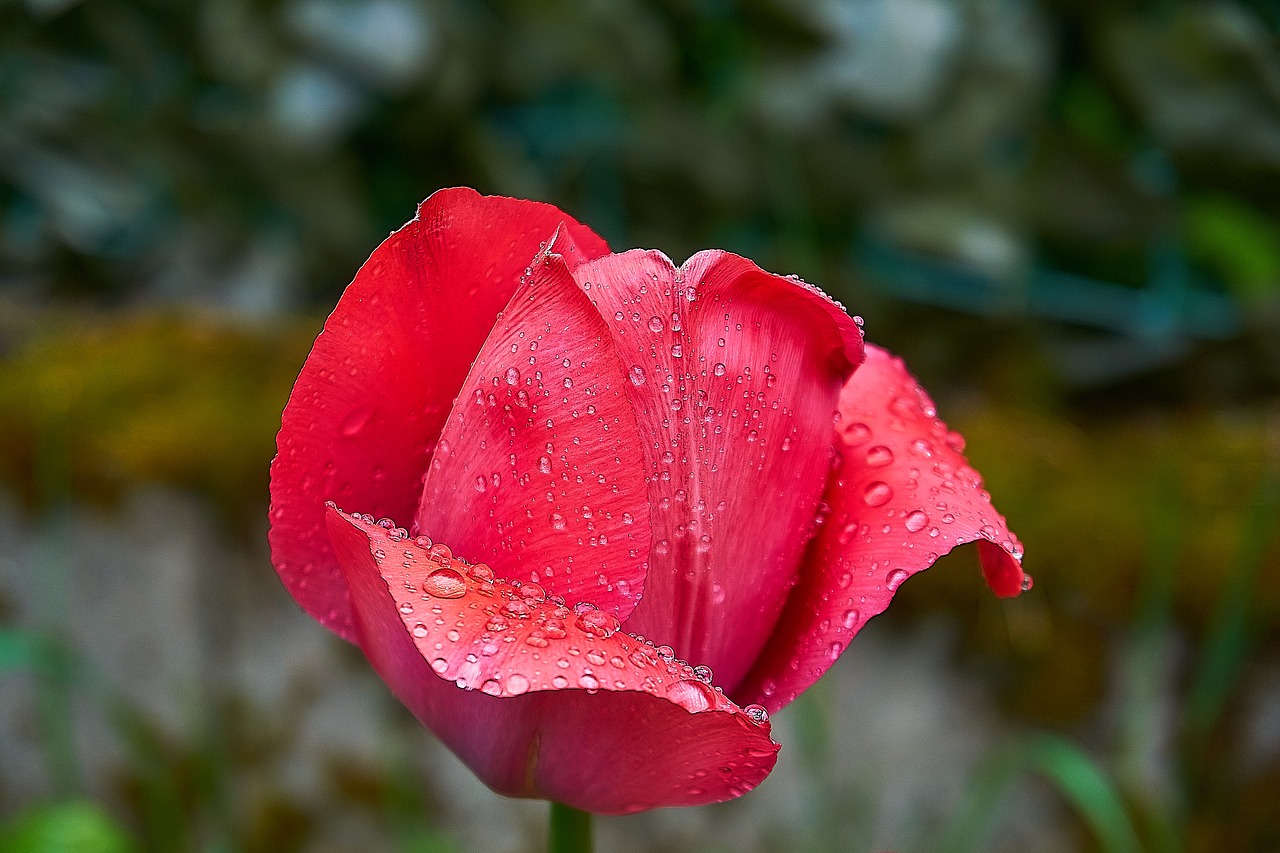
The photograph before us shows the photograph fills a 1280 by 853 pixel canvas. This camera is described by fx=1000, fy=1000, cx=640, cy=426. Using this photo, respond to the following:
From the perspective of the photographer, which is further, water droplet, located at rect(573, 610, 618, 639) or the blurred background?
the blurred background

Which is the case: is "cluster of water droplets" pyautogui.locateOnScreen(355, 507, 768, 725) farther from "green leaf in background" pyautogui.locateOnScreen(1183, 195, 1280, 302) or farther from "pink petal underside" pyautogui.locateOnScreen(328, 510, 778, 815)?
"green leaf in background" pyautogui.locateOnScreen(1183, 195, 1280, 302)

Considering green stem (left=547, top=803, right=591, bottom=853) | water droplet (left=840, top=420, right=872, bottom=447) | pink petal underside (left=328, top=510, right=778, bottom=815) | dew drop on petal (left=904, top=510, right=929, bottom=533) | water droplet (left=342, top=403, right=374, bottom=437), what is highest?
water droplet (left=342, top=403, right=374, bottom=437)

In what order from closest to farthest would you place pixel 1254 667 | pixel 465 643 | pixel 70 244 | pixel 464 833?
pixel 465 643 < pixel 1254 667 < pixel 464 833 < pixel 70 244

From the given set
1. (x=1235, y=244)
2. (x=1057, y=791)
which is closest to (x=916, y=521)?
(x=1057, y=791)

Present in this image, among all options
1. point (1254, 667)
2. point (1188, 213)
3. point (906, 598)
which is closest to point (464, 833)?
point (906, 598)

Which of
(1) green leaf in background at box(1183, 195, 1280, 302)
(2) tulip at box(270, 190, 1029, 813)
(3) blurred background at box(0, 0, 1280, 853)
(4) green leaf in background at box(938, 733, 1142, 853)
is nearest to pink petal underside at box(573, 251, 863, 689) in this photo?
(2) tulip at box(270, 190, 1029, 813)

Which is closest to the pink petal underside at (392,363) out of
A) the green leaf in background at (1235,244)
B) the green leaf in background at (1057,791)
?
the green leaf in background at (1057,791)

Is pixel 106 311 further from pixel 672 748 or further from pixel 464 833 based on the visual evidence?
pixel 672 748
